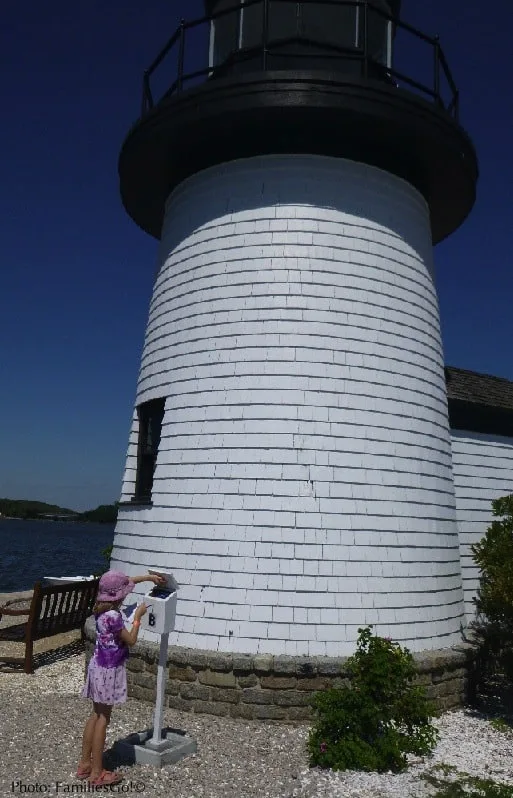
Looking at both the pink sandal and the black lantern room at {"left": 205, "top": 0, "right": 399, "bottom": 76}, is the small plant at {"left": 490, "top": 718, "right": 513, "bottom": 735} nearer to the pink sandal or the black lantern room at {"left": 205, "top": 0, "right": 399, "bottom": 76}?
the pink sandal

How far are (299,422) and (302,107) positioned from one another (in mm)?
3777

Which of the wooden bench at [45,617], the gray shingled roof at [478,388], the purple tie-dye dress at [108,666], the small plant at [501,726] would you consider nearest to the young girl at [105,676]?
the purple tie-dye dress at [108,666]

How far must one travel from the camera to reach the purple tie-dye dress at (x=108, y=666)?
16.4 ft

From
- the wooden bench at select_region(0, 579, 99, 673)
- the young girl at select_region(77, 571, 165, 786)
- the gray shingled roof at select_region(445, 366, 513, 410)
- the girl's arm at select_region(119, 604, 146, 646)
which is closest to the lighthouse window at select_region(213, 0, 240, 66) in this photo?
the gray shingled roof at select_region(445, 366, 513, 410)

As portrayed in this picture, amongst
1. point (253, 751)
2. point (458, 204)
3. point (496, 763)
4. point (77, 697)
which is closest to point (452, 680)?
point (496, 763)

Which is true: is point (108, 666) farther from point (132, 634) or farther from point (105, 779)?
point (105, 779)

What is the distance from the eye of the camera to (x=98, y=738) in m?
4.98

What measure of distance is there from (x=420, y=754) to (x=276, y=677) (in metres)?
1.52

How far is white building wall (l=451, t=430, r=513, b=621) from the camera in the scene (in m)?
9.31

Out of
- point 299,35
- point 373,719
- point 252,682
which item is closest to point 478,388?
point 299,35

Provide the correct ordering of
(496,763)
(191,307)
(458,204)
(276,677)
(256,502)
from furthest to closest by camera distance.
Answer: (458,204) → (191,307) → (256,502) → (276,677) → (496,763)

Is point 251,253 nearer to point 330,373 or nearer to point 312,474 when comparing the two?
point 330,373

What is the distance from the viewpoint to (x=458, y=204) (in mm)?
10117

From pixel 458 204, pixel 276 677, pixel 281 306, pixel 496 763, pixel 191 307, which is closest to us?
pixel 496 763
